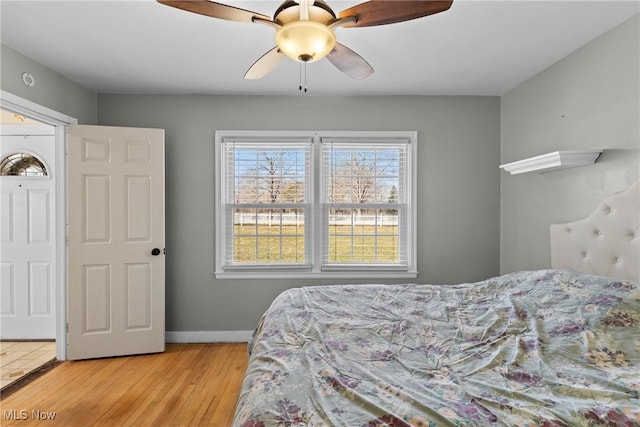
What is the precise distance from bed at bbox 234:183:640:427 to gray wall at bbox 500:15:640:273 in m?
0.30

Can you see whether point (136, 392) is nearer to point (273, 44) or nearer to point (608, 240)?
point (273, 44)

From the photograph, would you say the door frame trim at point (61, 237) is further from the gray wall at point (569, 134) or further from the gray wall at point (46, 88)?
the gray wall at point (569, 134)

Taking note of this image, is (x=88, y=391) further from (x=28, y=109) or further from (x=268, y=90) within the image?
(x=268, y=90)

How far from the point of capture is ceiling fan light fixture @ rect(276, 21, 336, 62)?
150 cm

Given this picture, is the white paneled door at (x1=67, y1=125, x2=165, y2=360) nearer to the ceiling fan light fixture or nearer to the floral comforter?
the floral comforter

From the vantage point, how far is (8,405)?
8.04 feet

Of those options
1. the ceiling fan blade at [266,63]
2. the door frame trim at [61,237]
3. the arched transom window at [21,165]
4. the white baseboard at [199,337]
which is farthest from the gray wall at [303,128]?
the ceiling fan blade at [266,63]

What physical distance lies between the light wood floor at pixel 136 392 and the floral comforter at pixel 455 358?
95 cm

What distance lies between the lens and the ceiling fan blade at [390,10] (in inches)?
55.1

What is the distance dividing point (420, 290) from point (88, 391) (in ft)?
8.59

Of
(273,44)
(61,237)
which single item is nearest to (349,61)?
(273,44)

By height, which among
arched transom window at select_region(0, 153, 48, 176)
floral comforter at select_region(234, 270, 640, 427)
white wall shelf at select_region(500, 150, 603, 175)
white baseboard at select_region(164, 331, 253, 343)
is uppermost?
arched transom window at select_region(0, 153, 48, 176)

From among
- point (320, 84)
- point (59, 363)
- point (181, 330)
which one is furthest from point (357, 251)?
point (59, 363)

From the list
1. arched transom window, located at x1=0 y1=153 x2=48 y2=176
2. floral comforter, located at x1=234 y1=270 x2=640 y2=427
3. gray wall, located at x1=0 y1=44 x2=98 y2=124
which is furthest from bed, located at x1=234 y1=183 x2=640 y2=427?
arched transom window, located at x1=0 y1=153 x2=48 y2=176
